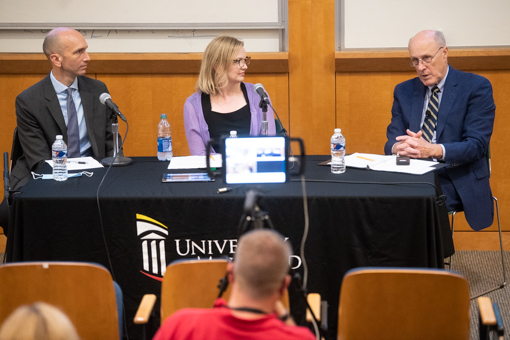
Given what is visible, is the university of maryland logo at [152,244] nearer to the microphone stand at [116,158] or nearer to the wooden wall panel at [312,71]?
the microphone stand at [116,158]

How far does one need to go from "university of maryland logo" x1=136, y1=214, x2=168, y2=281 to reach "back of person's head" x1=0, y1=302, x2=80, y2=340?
149 cm

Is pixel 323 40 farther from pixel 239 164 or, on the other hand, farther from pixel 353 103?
pixel 239 164

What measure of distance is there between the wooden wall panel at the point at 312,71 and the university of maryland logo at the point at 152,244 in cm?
212

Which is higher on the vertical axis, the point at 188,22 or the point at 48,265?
the point at 188,22

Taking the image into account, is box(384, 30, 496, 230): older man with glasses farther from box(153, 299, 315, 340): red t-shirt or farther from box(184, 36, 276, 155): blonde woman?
box(153, 299, 315, 340): red t-shirt

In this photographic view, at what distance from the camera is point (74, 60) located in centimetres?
377

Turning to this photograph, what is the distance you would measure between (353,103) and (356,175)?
5.51 ft

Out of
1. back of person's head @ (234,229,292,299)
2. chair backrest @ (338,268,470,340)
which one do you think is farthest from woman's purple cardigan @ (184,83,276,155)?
back of person's head @ (234,229,292,299)

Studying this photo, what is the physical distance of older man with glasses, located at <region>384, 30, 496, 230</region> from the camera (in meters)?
3.29

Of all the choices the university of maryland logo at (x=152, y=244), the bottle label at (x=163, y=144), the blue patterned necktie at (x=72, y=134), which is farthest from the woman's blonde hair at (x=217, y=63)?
the university of maryland logo at (x=152, y=244)

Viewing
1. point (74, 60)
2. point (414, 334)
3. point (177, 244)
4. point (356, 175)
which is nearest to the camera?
point (414, 334)

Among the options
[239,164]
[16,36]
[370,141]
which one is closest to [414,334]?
[239,164]

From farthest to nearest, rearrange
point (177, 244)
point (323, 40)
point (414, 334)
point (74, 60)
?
point (323, 40)
point (74, 60)
point (177, 244)
point (414, 334)

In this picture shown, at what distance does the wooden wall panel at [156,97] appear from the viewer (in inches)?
178
